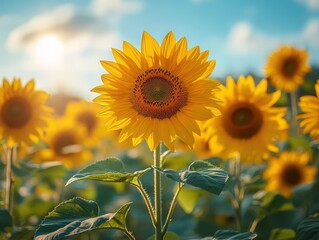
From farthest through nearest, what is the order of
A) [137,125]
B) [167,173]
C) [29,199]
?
[29,199]
[137,125]
[167,173]

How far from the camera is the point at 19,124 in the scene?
14.4ft

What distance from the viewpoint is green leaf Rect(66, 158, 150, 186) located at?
225 cm

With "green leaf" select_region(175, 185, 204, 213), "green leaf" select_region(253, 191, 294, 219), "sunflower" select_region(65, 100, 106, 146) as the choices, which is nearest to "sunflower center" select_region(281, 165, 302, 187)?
"green leaf" select_region(253, 191, 294, 219)

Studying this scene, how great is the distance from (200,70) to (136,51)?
0.40 meters

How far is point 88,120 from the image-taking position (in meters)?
7.77

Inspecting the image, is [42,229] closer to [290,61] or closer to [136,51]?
[136,51]

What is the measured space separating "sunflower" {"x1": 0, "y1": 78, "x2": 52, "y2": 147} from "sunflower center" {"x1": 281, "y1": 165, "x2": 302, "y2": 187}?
132 inches

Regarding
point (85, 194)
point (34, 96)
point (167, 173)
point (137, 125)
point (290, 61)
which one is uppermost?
point (290, 61)

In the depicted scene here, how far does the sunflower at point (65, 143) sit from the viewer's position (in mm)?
6324

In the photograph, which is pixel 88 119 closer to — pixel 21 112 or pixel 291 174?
pixel 21 112

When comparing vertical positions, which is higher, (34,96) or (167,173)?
(34,96)

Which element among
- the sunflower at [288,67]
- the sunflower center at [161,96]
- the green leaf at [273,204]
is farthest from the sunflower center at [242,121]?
the sunflower at [288,67]

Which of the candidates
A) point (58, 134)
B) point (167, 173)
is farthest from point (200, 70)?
point (58, 134)

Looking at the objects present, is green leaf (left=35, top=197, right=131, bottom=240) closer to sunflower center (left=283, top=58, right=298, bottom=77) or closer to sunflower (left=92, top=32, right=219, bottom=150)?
sunflower (left=92, top=32, right=219, bottom=150)
